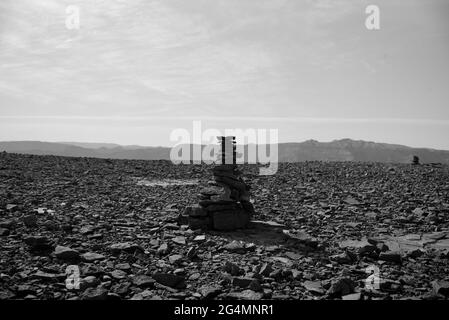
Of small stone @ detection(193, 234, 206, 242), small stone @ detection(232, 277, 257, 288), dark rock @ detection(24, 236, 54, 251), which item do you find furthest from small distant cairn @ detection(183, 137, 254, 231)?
dark rock @ detection(24, 236, 54, 251)

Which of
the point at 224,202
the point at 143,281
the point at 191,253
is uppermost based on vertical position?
the point at 224,202

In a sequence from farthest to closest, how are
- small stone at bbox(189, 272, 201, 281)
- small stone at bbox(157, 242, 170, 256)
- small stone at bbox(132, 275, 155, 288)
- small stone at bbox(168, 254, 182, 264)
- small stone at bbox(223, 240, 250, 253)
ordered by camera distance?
small stone at bbox(223, 240, 250, 253)
small stone at bbox(157, 242, 170, 256)
small stone at bbox(168, 254, 182, 264)
small stone at bbox(189, 272, 201, 281)
small stone at bbox(132, 275, 155, 288)

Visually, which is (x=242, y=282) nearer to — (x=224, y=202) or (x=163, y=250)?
(x=163, y=250)

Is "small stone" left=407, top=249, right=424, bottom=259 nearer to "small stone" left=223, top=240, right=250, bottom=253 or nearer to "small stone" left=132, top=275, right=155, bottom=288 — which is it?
"small stone" left=223, top=240, right=250, bottom=253

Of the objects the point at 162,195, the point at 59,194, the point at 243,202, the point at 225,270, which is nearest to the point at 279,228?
the point at 243,202

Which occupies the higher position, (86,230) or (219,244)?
(86,230)

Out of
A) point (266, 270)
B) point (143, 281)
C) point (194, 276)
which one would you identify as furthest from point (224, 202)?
point (143, 281)
